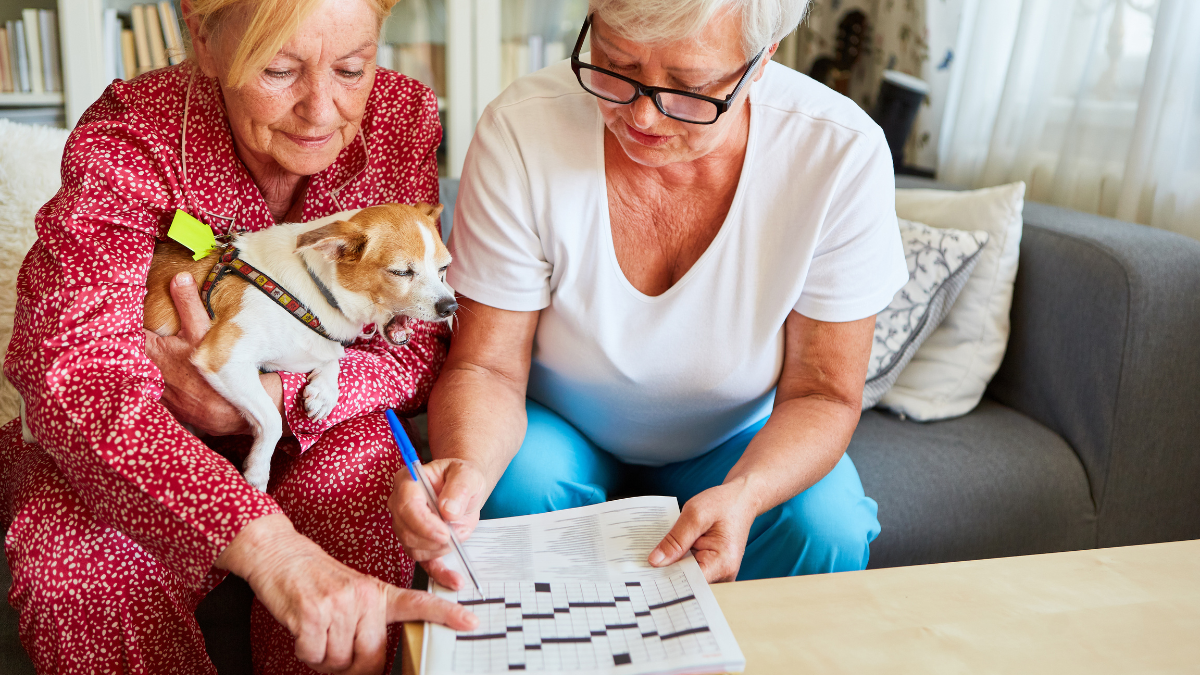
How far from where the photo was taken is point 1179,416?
4.99ft

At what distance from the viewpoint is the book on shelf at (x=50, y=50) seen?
2.41m

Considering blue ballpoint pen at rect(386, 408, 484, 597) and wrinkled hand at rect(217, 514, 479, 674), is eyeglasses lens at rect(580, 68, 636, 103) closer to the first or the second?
blue ballpoint pen at rect(386, 408, 484, 597)

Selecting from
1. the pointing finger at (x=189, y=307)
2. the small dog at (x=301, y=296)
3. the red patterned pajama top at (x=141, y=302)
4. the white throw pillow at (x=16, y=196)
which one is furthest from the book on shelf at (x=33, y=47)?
the pointing finger at (x=189, y=307)

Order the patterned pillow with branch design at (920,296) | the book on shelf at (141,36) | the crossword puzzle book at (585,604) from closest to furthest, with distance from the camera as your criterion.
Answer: the crossword puzzle book at (585,604)
the patterned pillow with branch design at (920,296)
the book on shelf at (141,36)

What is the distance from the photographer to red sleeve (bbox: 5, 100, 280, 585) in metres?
0.89

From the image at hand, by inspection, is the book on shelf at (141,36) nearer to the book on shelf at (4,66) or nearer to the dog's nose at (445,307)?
the book on shelf at (4,66)

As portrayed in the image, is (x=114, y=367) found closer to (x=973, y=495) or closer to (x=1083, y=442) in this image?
(x=973, y=495)

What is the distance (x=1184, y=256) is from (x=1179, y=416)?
0.29m

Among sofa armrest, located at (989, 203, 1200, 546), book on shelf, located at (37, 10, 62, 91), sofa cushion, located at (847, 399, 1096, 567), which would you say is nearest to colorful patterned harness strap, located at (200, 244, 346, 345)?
sofa cushion, located at (847, 399, 1096, 567)

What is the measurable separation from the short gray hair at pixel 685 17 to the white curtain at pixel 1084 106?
1.30m

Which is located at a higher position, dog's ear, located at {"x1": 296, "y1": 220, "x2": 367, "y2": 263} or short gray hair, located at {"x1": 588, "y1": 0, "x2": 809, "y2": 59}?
short gray hair, located at {"x1": 588, "y1": 0, "x2": 809, "y2": 59}

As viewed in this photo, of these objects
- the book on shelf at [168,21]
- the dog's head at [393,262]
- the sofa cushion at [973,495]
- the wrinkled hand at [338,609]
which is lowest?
the sofa cushion at [973,495]

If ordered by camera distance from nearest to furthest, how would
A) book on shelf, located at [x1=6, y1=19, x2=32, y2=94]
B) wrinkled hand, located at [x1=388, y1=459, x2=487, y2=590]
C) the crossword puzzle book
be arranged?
1. the crossword puzzle book
2. wrinkled hand, located at [x1=388, y1=459, x2=487, y2=590]
3. book on shelf, located at [x1=6, y1=19, x2=32, y2=94]

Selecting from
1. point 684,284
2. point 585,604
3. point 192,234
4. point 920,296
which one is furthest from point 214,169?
point 920,296
